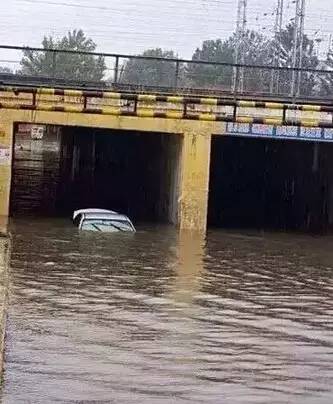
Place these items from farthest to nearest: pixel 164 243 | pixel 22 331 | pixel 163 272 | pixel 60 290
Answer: pixel 164 243
pixel 163 272
pixel 60 290
pixel 22 331

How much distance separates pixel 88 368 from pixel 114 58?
21933 mm

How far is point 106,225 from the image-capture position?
2575cm

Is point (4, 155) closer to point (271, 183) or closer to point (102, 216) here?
point (102, 216)

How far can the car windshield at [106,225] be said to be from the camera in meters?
25.7

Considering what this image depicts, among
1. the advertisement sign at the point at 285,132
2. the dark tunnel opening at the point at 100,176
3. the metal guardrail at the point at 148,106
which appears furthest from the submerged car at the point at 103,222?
the dark tunnel opening at the point at 100,176

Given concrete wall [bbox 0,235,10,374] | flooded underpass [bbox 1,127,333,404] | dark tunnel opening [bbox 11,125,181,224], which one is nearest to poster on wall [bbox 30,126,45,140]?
dark tunnel opening [bbox 11,125,181,224]

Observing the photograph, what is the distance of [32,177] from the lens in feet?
153

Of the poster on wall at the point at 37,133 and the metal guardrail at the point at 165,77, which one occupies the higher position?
the metal guardrail at the point at 165,77

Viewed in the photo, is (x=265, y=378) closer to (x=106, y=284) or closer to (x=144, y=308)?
(x=144, y=308)

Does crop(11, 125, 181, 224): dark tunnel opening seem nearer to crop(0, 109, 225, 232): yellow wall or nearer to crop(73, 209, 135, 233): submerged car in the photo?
crop(0, 109, 225, 232): yellow wall

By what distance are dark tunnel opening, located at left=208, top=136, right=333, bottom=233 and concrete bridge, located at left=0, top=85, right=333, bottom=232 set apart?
247 inches

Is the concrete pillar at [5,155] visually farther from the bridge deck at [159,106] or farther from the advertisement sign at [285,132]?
the advertisement sign at [285,132]

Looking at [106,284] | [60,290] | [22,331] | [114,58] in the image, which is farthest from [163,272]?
[114,58]

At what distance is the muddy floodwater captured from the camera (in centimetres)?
888
